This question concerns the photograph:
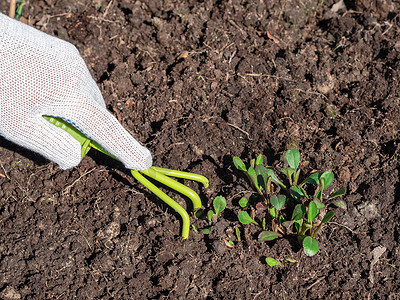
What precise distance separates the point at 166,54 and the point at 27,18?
3.14 ft

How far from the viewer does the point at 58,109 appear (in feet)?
6.05

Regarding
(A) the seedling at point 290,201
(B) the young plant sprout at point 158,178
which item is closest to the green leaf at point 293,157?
(A) the seedling at point 290,201

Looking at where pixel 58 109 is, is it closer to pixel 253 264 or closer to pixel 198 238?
pixel 198 238

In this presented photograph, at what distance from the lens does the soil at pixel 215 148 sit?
6.68 ft

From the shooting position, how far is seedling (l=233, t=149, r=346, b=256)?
1958mm

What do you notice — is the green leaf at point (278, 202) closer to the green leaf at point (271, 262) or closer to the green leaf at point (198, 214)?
the green leaf at point (271, 262)

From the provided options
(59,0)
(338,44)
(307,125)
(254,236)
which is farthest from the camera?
(59,0)

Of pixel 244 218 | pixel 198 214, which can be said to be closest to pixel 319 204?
pixel 244 218

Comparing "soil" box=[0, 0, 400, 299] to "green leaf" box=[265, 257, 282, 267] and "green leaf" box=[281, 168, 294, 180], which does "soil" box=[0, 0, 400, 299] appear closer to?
"green leaf" box=[265, 257, 282, 267]

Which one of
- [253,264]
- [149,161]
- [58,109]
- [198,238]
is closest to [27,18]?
[58,109]

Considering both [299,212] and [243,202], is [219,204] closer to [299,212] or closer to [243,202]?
[243,202]

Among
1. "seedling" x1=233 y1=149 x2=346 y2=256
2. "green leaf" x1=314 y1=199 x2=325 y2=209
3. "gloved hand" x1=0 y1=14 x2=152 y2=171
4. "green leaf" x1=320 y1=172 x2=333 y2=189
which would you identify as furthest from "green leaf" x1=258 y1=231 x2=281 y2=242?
"gloved hand" x1=0 y1=14 x2=152 y2=171

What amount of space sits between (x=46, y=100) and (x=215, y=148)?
90cm

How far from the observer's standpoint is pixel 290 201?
2.19 metres
